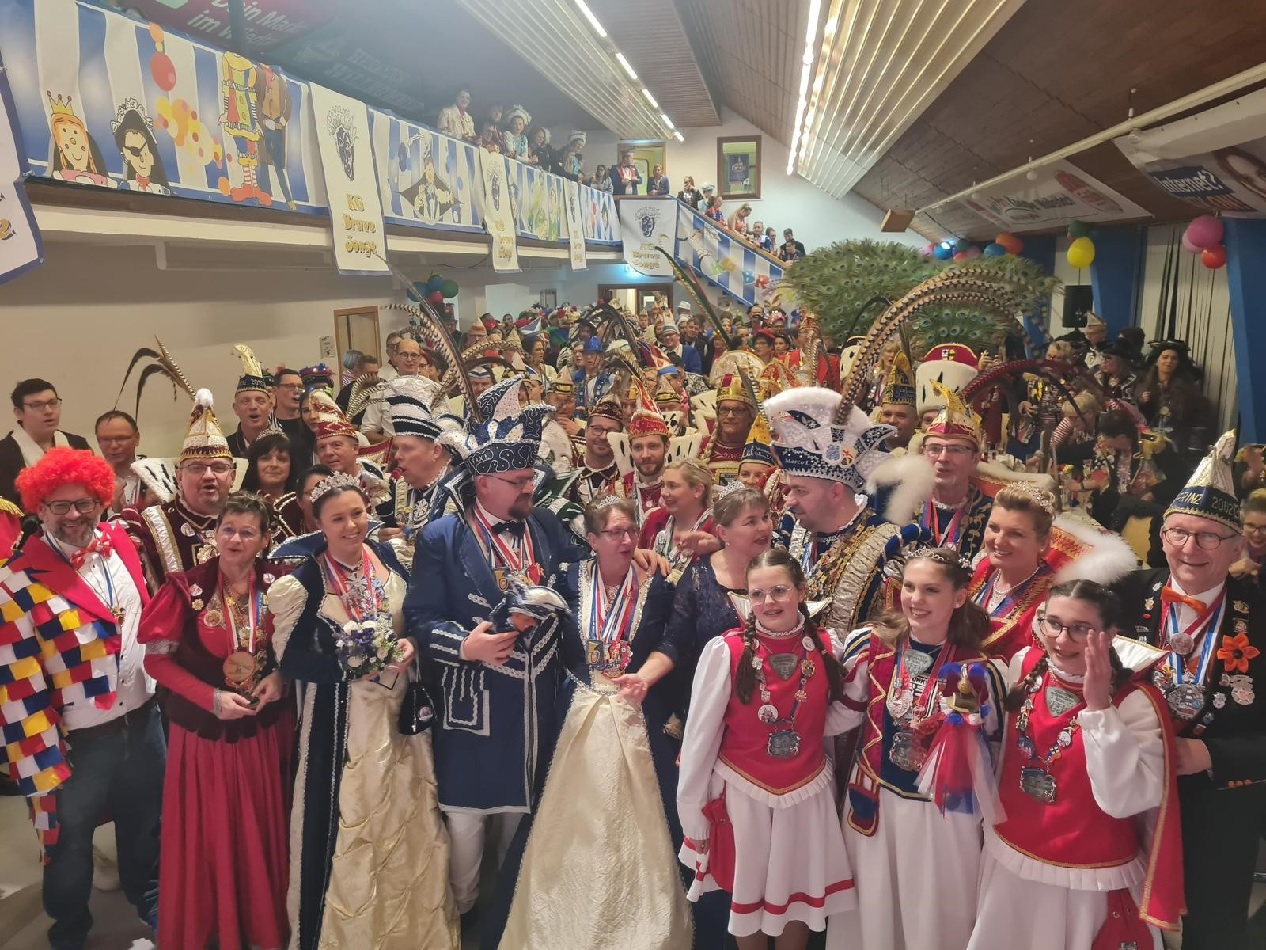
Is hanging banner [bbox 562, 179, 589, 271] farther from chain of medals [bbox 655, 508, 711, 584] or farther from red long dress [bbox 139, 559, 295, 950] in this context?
red long dress [bbox 139, 559, 295, 950]

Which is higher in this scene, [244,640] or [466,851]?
[244,640]

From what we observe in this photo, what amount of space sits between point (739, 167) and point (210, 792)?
23.8 m

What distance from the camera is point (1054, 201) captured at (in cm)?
1095

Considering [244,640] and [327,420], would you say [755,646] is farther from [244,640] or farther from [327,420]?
[327,420]

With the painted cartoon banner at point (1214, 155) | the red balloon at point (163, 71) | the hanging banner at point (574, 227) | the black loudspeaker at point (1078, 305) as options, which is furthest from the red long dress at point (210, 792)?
the black loudspeaker at point (1078, 305)

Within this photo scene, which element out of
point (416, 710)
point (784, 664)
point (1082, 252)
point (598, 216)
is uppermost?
point (598, 216)

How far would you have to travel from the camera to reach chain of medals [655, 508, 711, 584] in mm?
3252

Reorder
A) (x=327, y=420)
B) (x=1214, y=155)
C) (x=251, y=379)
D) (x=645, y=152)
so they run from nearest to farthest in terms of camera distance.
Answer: (x=327, y=420)
(x=251, y=379)
(x=1214, y=155)
(x=645, y=152)

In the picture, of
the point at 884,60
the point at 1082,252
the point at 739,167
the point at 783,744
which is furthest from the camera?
the point at 739,167

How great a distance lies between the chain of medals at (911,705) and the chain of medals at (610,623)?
0.86 metres

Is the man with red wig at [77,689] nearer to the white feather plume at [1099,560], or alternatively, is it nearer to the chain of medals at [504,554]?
the chain of medals at [504,554]

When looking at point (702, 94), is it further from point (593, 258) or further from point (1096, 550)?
point (1096, 550)

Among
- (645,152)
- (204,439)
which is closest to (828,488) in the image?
(204,439)

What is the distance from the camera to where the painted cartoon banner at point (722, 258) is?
775 inches
